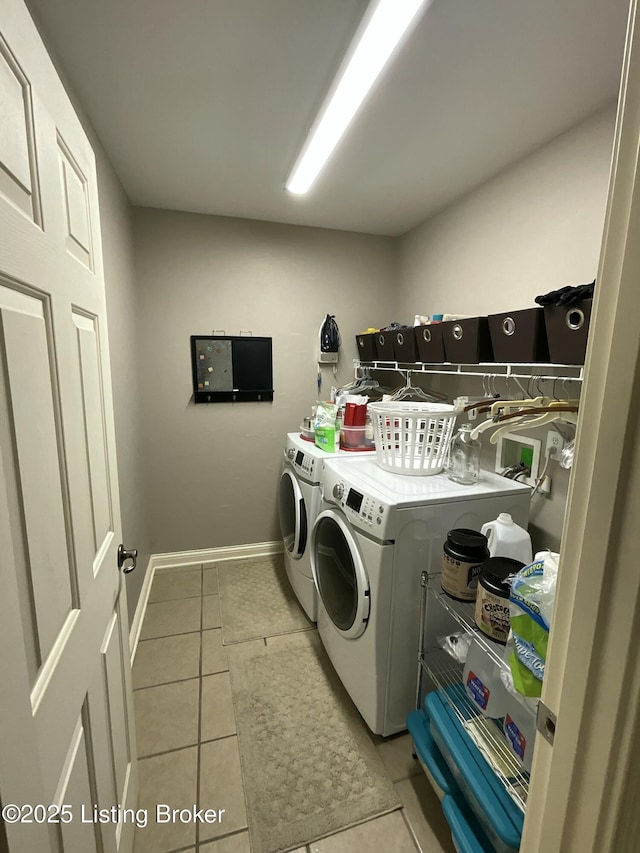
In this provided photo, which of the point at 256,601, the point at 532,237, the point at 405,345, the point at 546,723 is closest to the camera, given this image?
the point at 546,723

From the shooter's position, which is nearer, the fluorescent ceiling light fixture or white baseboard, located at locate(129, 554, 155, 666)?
the fluorescent ceiling light fixture

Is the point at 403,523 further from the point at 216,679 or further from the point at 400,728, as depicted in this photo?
the point at 216,679

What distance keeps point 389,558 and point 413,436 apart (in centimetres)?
54

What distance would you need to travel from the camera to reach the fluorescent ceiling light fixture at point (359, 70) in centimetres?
95

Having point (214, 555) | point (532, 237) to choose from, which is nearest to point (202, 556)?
point (214, 555)

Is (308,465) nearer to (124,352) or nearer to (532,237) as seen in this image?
(124,352)

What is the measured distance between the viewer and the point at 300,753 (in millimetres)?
1410

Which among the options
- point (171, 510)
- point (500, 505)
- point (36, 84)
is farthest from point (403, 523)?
point (171, 510)

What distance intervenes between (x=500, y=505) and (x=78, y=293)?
156cm

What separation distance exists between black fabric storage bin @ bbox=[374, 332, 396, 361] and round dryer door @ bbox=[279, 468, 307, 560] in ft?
3.25

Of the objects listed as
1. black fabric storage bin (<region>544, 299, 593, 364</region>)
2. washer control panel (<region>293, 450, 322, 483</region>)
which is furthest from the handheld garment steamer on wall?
black fabric storage bin (<region>544, 299, 593, 364</region>)

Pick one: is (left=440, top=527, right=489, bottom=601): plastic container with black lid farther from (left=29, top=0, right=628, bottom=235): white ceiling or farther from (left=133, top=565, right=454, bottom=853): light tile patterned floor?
(left=29, top=0, right=628, bottom=235): white ceiling

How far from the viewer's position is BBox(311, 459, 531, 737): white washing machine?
130 centimetres

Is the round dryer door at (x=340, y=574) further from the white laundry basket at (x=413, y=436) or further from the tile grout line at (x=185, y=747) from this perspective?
the tile grout line at (x=185, y=747)
